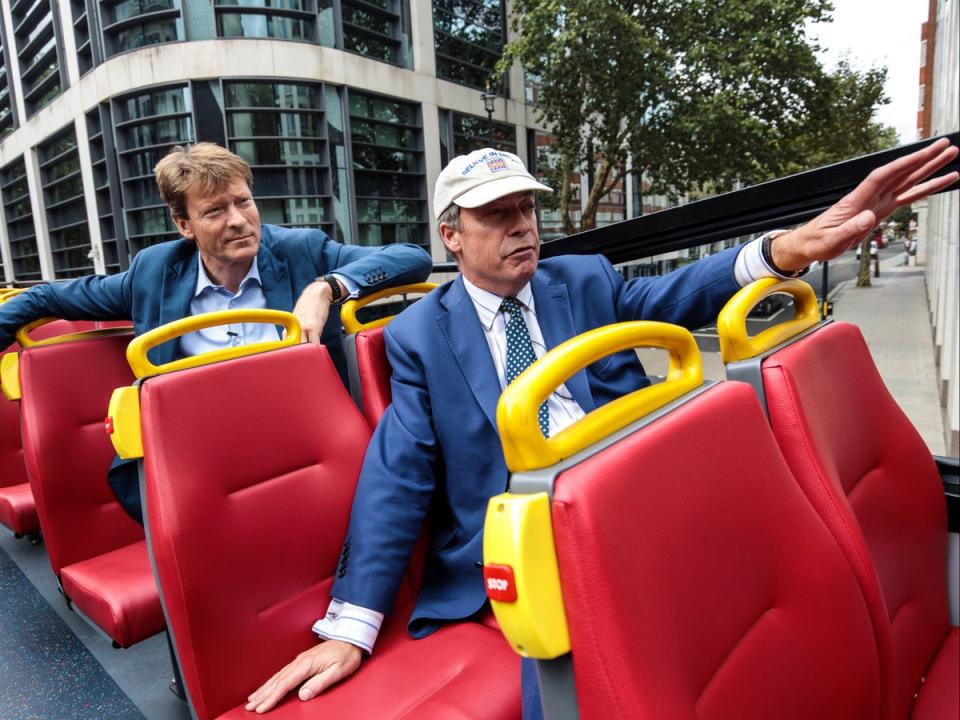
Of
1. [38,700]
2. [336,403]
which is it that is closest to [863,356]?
[336,403]

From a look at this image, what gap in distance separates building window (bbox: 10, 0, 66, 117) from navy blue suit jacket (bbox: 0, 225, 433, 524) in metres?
15.9

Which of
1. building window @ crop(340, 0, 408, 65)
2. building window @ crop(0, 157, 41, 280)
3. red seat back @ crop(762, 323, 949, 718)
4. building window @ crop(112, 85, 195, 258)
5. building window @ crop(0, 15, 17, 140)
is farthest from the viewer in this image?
building window @ crop(0, 157, 41, 280)

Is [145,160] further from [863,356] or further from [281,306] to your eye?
[863,356]

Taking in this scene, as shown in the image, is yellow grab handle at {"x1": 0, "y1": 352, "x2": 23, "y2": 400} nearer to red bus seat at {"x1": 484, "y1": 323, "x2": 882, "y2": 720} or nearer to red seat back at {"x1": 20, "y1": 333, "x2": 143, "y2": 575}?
red seat back at {"x1": 20, "y1": 333, "x2": 143, "y2": 575}

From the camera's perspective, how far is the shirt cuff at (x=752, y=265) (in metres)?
1.27

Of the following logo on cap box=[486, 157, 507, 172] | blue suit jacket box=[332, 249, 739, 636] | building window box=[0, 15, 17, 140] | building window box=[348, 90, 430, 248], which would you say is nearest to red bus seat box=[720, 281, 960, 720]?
blue suit jacket box=[332, 249, 739, 636]

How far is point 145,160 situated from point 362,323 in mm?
13471

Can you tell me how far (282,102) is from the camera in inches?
471

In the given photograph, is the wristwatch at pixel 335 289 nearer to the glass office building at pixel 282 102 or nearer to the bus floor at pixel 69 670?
the bus floor at pixel 69 670

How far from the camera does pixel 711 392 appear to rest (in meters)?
0.76

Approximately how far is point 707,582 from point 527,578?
0.22 metres

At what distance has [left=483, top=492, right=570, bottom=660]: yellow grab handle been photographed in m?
0.54

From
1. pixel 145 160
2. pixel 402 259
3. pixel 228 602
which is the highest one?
pixel 145 160

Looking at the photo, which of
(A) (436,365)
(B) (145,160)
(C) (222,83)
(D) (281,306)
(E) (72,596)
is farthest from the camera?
(B) (145,160)
